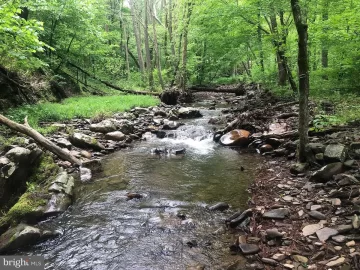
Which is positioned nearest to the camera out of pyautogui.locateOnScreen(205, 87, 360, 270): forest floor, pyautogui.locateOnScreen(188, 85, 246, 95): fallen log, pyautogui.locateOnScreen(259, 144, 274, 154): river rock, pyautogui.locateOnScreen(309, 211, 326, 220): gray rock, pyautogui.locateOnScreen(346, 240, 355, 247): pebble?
pyautogui.locateOnScreen(346, 240, 355, 247): pebble

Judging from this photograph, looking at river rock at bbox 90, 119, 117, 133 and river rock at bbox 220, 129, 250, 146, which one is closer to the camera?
river rock at bbox 220, 129, 250, 146

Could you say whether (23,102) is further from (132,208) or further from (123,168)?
(132,208)

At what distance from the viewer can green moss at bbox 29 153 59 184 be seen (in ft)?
19.6

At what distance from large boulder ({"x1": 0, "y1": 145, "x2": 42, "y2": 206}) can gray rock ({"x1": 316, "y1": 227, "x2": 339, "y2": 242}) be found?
5.37 m

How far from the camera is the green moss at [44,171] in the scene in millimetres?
5985

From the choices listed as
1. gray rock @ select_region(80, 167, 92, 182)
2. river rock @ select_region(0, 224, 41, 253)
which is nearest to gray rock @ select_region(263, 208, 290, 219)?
river rock @ select_region(0, 224, 41, 253)

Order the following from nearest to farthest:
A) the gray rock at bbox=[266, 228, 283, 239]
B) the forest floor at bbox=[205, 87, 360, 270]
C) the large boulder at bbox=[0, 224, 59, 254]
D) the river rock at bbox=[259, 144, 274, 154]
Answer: the forest floor at bbox=[205, 87, 360, 270], the gray rock at bbox=[266, 228, 283, 239], the large boulder at bbox=[0, 224, 59, 254], the river rock at bbox=[259, 144, 274, 154]

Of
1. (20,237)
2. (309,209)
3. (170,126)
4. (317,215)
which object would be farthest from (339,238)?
(170,126)

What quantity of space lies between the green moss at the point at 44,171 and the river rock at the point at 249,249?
14.3ft

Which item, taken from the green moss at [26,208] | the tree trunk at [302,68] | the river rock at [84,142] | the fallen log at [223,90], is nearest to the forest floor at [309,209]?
the tree trunk at [302,68]

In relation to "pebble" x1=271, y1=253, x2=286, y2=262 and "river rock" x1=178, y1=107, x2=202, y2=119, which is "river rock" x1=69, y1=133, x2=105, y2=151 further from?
"pebble" x1=271, y1=253, x2=286, y2=262

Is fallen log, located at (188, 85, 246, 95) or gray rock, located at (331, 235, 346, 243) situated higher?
fallen log, located at (188, 85, 246, 95)

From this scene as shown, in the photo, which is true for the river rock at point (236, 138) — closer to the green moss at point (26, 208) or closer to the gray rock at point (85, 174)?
the gray rock at point (85, 174)

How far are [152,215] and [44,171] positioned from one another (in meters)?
2.86
